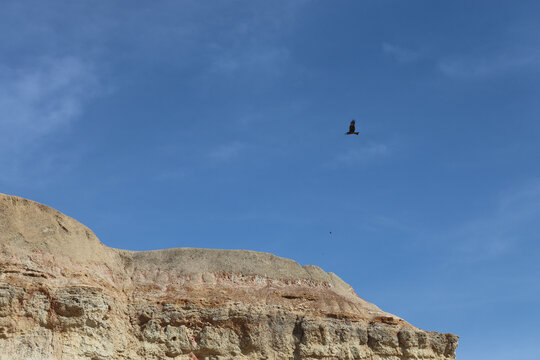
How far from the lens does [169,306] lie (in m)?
35.8

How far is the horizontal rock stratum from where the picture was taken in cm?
3209

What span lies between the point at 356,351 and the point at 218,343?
267 inches

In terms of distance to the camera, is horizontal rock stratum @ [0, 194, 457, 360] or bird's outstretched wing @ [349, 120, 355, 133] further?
bird's outstretched wing @ [349, 120, 355, 133]

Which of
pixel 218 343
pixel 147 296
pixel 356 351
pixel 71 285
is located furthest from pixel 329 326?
pixel 71 285

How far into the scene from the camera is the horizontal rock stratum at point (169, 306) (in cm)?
3209

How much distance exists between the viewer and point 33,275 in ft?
108

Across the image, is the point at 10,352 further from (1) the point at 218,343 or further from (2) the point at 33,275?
(1) the point at 218,343

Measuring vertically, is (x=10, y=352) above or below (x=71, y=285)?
below

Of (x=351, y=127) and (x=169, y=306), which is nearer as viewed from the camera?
(x=351, y=127)

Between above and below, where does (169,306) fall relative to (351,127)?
below

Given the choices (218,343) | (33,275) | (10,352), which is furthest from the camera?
(218,343)

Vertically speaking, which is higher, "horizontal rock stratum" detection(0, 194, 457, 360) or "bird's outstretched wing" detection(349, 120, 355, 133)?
"bird's outstretched wing" detection(349, 120, 355, 133)

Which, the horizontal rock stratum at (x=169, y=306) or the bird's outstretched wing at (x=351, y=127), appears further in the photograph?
the bird's outstretched wing at (x=351, y=127)

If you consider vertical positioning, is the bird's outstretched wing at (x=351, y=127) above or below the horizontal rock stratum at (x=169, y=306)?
above
